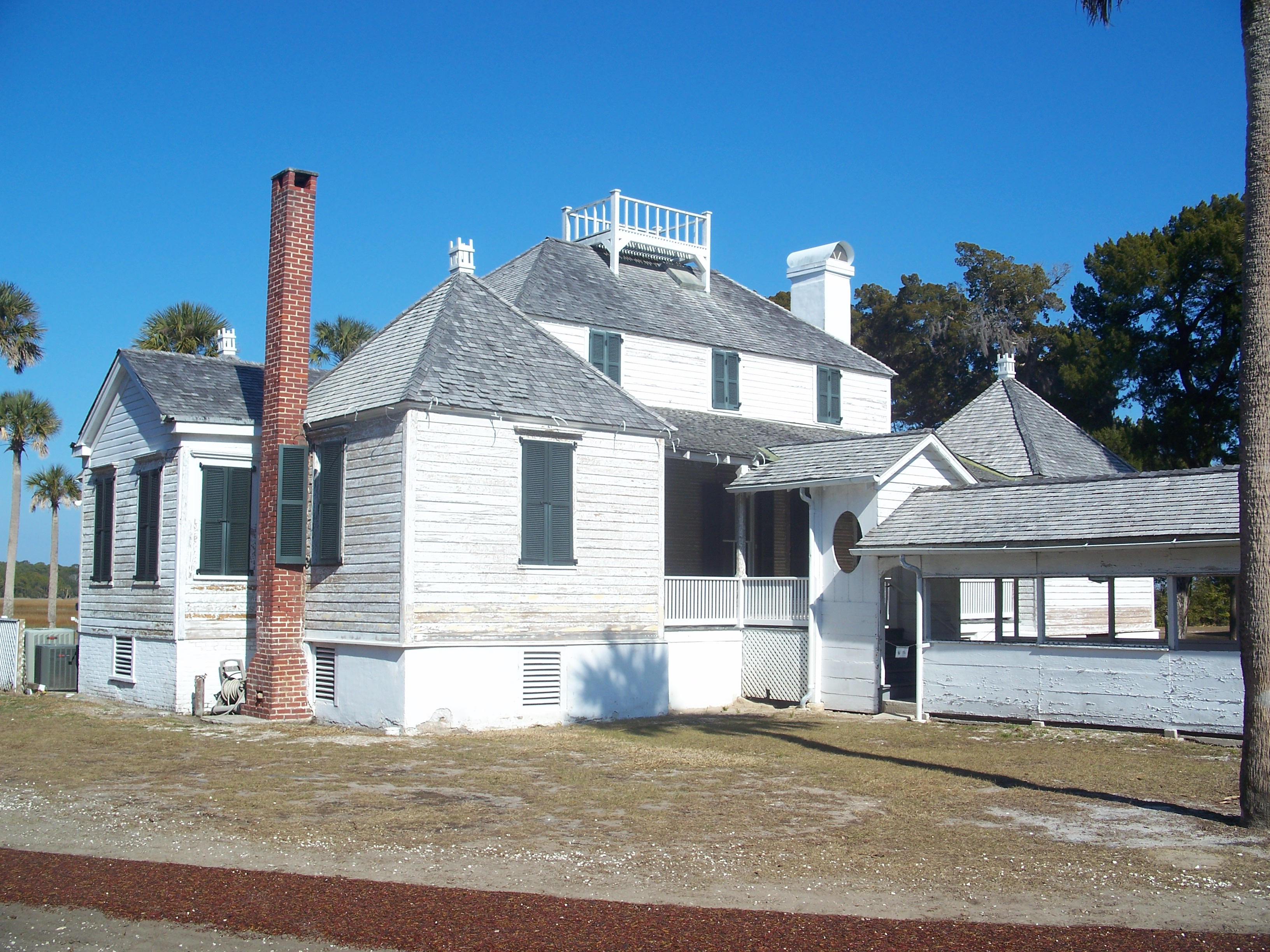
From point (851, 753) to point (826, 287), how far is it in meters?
17.1

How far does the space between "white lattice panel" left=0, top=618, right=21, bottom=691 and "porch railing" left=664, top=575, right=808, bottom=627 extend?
12.3 m

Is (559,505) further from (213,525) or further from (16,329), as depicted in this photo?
(16,329)

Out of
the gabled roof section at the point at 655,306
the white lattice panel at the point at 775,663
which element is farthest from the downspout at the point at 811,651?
the gabled roof section at the point at 655,306

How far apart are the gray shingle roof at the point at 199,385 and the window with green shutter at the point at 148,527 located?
1303 mm

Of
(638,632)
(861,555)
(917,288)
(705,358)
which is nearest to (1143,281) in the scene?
(917,288)

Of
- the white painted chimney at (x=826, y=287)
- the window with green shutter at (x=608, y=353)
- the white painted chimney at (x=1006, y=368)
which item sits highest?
the white painted chimney at (x=826, y=287)

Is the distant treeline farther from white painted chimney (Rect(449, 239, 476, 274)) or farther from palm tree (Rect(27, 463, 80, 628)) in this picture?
white painted chimney (Rect(449, 239, 476, 274))

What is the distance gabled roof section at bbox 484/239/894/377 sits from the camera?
77.0 feet

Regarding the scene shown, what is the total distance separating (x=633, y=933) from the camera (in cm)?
655

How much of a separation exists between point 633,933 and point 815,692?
520 inches

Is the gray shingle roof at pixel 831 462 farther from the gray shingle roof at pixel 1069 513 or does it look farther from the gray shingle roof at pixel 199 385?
the gray shingle roof at pixel 199 385

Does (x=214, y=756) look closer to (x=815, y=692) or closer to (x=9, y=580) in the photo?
(x=815, y=692)

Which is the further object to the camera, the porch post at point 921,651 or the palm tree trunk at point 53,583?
the palm tree trunk at point 53,583

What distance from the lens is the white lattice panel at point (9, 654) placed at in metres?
22.1
